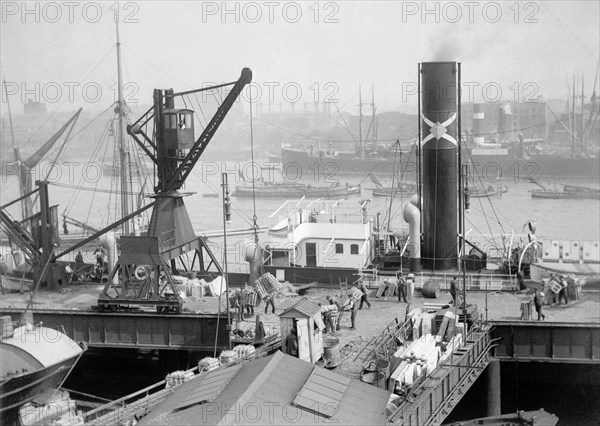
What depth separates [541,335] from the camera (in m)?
25.8

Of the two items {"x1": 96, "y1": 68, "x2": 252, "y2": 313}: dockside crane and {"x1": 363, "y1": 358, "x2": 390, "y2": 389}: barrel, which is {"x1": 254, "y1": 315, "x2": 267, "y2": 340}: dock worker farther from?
{"x1": 96, "y1": 68, "x2": 252, "y2": 313}: dockside crane

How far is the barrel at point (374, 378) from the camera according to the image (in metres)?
20.3

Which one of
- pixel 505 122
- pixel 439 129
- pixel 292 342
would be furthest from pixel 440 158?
pixel 505 122

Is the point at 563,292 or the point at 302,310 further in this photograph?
the point at 563,292

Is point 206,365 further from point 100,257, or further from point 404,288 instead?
point 100,257

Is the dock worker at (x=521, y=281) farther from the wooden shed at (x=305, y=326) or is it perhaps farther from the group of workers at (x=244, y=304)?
the wooden shed at (x=305, y=326)

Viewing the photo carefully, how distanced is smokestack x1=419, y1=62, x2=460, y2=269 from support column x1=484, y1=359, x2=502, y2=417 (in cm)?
949

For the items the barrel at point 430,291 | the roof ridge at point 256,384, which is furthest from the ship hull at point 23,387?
the barrel at point 430,291

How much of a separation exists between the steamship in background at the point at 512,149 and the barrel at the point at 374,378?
67.7 metres

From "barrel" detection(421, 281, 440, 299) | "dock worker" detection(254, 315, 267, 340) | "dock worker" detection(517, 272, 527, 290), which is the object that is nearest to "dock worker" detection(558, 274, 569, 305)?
"dock worker" detection(517, 272, 527, 290)

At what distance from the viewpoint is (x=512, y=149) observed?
334ft

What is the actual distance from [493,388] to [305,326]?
21.8 ft

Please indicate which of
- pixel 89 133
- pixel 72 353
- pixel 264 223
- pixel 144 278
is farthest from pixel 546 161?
pixel 72 353

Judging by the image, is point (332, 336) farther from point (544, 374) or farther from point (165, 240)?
point (165, 240)
